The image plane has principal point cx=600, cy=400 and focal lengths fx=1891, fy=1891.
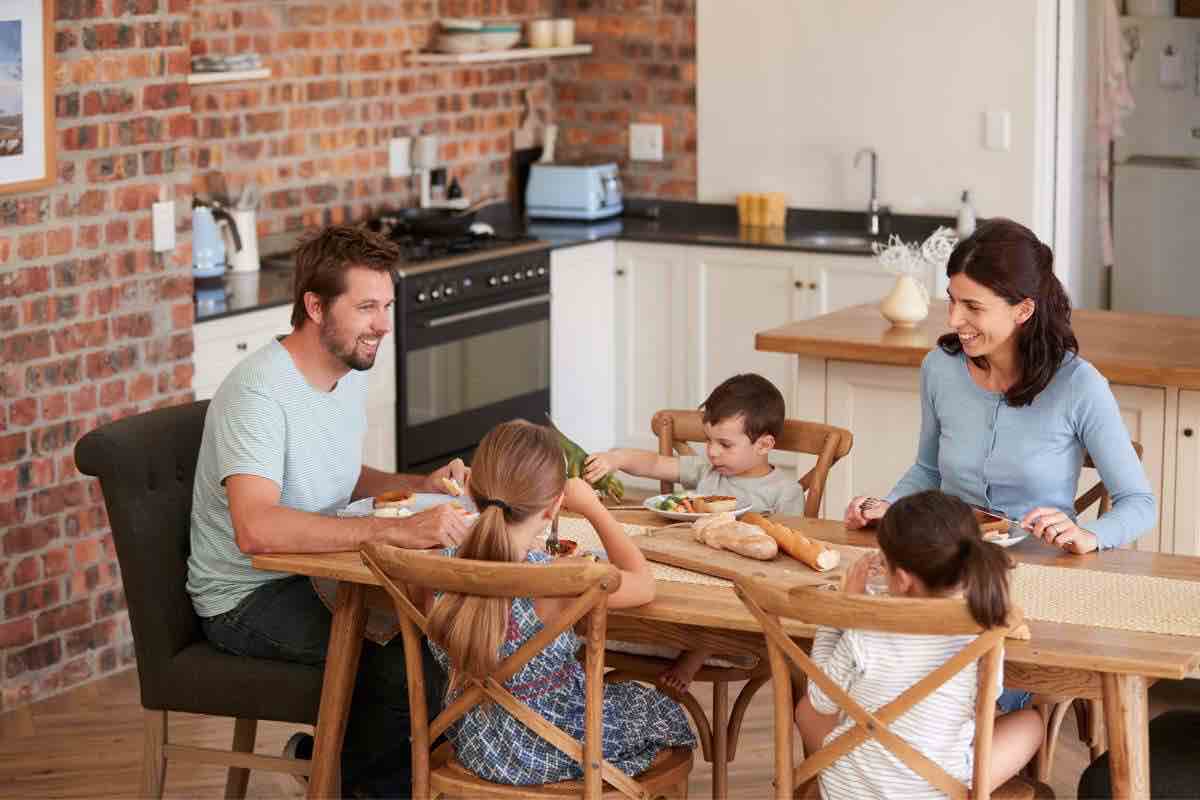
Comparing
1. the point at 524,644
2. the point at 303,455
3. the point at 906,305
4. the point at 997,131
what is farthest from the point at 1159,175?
the point at 524,644

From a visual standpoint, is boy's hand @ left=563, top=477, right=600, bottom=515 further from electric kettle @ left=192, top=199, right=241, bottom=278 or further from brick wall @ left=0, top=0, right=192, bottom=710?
electric kettle @ left=192, top=199, right=241, bottom=278

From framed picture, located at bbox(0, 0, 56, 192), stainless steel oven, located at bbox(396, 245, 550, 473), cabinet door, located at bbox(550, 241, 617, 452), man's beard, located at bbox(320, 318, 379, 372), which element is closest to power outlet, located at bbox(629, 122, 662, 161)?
cabinet door, located at bbox(550, 241, 617, 452)

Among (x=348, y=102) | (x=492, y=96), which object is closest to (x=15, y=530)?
(x=348, y=102)

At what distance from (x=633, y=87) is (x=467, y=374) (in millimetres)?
1734

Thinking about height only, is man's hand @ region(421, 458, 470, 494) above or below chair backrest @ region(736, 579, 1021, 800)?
above

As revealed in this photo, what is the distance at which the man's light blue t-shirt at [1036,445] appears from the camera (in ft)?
11.3

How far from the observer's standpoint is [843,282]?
6.46 meters

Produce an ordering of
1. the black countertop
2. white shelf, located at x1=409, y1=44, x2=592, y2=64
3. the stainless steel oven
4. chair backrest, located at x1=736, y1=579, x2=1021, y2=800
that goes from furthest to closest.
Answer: white shelf, located at x1=409, y1=44, x2=592, y2=64
the black countertop
the stainless steel oven
chair backrest, located at x1=736, y1=579, x2=1021, y2=800

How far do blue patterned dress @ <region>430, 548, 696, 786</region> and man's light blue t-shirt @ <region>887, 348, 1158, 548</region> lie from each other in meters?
0.87

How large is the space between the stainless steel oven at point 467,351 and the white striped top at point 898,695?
3313 mm

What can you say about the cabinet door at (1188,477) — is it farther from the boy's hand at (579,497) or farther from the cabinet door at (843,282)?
the cabinet door at (843,282)

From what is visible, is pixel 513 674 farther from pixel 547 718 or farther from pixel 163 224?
pixel 163 224

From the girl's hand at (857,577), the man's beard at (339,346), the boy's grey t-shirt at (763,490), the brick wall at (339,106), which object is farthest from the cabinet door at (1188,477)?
the brick wall at (339,106)

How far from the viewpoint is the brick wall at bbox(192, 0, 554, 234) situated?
19.6 feet
